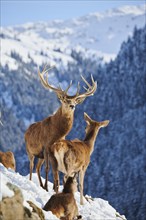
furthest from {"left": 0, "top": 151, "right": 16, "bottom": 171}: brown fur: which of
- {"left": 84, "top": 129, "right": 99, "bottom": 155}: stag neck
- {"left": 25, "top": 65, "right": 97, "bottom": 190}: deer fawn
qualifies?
{"left": 84, "top": 129, "right": 99, "bottom": 155}: stag neck

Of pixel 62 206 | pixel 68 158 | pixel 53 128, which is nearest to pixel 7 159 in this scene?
pixel 53 128

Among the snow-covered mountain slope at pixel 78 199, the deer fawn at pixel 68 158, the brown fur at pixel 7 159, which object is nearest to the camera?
the snow-covered mountain slope at pixel 78 199

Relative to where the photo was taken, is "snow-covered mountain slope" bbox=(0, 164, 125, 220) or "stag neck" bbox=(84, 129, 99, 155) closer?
"snow-covered mountain slope" bbox=(0, 164, 125, 220)

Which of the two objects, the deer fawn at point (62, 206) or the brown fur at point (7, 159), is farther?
the brown fur at point (7, 159)

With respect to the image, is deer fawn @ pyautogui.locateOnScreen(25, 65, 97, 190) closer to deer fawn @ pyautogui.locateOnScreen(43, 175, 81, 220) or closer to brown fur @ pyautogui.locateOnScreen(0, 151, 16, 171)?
brown fur @ pyautogui.locateOnScreen(0, 151, 16, 171)

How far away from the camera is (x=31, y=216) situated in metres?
11.4

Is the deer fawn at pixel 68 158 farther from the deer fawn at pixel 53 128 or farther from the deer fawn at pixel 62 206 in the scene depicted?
the deer fawn at pixel 62 206

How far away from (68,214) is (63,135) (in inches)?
191

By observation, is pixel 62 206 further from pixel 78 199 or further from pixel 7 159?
pixel 7 159

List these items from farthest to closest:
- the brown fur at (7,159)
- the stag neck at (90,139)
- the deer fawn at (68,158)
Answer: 1. the brown fur at (7,159)
2. the stag neck at (90,139)
3. the deer fawn at (68,158)

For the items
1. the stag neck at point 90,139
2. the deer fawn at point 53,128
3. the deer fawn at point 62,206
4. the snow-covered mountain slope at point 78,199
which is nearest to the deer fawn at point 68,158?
the snow-covered mountain slope at point 78,199

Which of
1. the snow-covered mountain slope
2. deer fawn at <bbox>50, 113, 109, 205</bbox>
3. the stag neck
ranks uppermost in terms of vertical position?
the stag neck

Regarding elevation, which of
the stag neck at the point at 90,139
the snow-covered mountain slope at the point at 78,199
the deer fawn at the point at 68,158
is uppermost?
the stag neck at the point at 90,139

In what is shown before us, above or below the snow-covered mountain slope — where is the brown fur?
above
